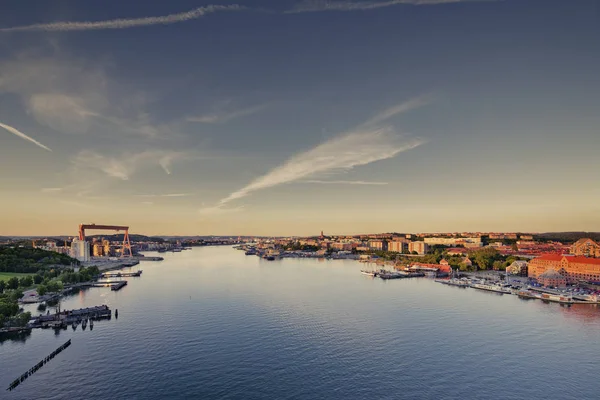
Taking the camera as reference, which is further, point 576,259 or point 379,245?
point 379,245

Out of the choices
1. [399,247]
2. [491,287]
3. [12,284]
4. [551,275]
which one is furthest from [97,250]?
[551,275]

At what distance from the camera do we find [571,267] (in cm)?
7025

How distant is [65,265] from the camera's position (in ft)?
299

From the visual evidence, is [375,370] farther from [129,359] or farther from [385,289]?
[385,289]

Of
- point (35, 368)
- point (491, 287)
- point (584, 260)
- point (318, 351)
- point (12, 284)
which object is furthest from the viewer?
point (584, 260)

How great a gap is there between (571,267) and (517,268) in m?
11.9

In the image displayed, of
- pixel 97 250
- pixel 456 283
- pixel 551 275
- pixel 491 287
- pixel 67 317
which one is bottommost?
pixel 456 283

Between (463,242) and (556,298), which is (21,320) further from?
(463,242)

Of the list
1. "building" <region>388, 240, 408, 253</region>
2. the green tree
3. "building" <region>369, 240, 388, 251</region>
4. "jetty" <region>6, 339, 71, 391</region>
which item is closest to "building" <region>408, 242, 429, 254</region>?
"building" <region>388, 240, 408, 253</region>

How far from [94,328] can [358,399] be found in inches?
1195

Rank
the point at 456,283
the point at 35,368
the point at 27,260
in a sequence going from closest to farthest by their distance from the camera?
1. the point at 35,368
2. the point at 456,283
3. the point at 27,260

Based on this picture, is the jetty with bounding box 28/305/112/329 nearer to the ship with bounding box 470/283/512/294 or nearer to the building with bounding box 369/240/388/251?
the ship with bounding box 470/283/512/294

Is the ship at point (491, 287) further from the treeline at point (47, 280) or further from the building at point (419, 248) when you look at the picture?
the building at point (419, 248)

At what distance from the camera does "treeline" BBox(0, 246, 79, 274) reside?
252 ft
